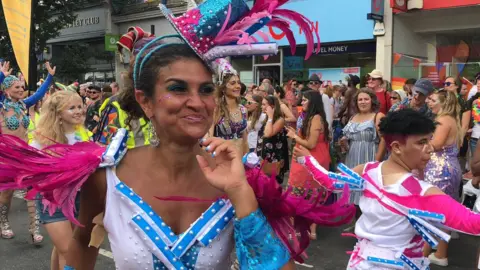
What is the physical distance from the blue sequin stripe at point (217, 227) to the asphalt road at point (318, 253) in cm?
319

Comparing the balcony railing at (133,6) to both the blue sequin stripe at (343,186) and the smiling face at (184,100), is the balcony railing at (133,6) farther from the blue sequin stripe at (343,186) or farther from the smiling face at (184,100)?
the smiling face at (184,100)

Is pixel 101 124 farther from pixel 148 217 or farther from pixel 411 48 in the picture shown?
pixel 411 48

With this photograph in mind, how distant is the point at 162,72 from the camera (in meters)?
1.58

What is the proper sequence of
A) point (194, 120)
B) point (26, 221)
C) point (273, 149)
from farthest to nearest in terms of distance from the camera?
point (273, 149), point (26, 221), point (194, 120)

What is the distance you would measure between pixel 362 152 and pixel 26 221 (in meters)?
4.51

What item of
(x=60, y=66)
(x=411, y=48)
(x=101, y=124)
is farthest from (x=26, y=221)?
(x=60, y=66)

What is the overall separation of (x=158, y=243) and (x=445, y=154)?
4.01 meters

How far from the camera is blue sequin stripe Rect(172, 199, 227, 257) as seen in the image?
5.08 feet

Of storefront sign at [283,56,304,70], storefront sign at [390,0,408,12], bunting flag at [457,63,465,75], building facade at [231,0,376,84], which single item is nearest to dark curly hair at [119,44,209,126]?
bunting flag at [457,63,465,75]

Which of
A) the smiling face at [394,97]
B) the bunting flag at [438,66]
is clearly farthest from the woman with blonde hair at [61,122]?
the bunting flag at [438,66]

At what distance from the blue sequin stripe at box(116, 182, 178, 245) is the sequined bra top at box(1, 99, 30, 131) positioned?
5.17m

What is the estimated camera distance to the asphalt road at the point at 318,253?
4656 millimetres

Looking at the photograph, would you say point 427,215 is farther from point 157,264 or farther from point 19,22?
point 19,22

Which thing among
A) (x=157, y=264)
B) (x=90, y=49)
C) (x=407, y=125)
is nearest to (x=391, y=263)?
(x=407, y=125)
